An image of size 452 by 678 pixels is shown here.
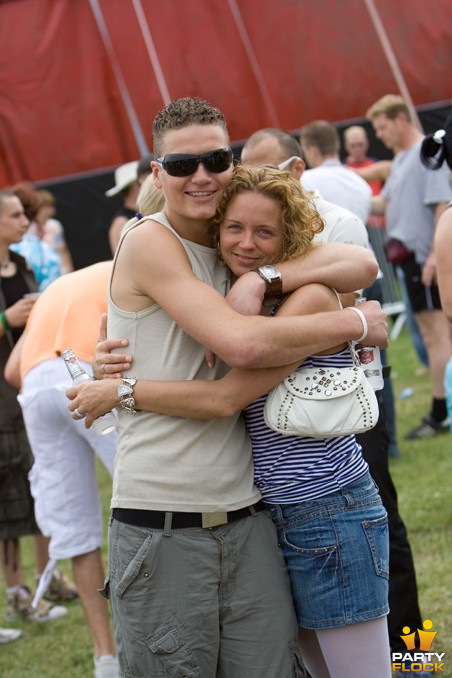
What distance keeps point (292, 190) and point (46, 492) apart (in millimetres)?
2329

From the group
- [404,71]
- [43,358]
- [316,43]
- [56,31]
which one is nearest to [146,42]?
[56,31]

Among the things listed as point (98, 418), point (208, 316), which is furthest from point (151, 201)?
point (208, 316)

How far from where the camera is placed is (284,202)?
2.77 meters

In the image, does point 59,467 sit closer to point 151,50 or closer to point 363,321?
point 363,321

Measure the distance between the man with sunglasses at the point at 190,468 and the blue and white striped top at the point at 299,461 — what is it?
42mm

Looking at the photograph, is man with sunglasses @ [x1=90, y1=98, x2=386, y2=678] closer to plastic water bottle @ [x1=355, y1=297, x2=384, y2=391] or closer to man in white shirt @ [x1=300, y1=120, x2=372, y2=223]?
plastic water bottle @ [x1=355, y1=297, x2=384, y2=391]

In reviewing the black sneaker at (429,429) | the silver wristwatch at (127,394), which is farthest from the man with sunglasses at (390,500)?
the black sneaker at (429,429)

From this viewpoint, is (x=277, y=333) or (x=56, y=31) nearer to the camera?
(x=277, y=333)

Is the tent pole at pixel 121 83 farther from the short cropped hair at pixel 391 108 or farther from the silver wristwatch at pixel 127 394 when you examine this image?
the silver wristwatch at pixel 127 394

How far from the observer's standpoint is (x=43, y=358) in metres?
4.51

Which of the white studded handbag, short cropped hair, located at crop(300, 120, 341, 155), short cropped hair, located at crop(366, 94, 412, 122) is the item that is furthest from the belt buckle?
short cropped hair, located at crop(366, 94, 412, 122)

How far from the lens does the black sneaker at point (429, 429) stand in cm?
802

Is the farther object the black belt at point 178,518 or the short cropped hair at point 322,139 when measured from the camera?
the short cropped hair at point 322,139

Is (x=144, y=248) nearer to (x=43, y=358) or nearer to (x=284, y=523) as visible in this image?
A: (x=284, y=523)
